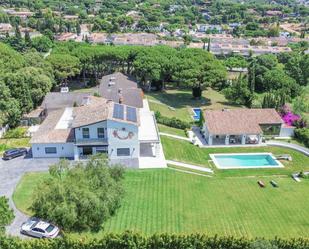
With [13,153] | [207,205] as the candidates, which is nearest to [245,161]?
[207,205]

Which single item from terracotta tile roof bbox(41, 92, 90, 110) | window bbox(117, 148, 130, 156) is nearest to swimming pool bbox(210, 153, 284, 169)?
window bbox(117, 148, 130, 156)

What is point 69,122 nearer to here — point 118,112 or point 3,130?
point 118,112

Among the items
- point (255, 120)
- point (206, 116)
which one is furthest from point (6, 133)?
point (255, 120)

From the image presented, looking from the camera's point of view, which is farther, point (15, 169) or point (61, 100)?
point (61, 100)

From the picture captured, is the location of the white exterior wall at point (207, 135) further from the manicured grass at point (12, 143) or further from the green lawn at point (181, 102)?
the manicured grass at point (12, 143)

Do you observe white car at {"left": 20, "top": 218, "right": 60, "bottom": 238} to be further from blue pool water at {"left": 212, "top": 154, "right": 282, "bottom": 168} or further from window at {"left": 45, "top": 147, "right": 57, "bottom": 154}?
blue pool water at {"left": 212, "top": 154, "right": 282, "bottom": 168}

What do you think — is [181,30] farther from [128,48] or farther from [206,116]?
[206,116]
